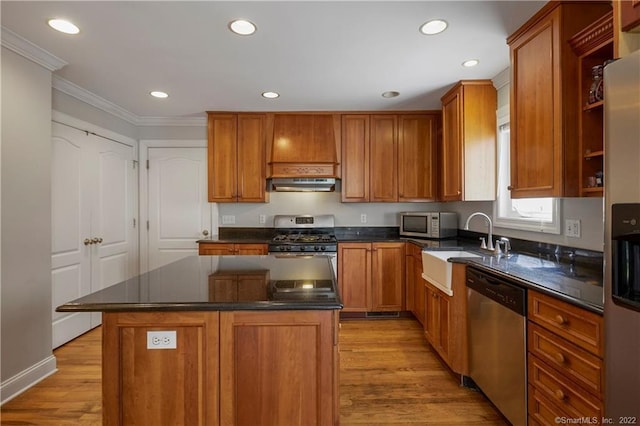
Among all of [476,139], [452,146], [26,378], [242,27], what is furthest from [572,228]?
[26,378]

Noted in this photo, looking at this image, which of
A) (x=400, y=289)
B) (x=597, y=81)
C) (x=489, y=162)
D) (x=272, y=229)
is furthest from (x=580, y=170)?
(x=272, y=229)

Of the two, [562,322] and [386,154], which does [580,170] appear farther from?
[386,154]

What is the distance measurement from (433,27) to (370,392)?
8.31ft

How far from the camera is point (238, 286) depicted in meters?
1.42

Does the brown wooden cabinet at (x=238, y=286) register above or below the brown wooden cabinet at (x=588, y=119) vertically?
below

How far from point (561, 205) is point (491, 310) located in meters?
0.96

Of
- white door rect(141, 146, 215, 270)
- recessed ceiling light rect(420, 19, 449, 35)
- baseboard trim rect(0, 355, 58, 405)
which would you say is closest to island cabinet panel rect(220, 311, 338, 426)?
recessed ceiling light rect(420, 19, 449, 35)

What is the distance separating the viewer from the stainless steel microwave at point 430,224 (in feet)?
11.0

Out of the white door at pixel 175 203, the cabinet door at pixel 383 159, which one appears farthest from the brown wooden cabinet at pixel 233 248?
the cabinet door at pixel 383 159

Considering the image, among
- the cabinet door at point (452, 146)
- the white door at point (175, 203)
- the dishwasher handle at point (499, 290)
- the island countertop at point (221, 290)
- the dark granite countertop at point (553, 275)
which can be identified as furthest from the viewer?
the white door at point (175, 203)

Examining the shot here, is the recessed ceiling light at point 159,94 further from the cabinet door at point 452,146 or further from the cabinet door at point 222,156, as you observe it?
the cabinet door at point 452,146

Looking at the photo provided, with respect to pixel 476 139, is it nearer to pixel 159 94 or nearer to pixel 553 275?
pixel 553 275

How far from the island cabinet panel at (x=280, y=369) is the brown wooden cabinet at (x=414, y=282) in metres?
2.08

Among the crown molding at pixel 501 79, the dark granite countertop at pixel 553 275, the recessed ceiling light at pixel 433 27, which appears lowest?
the dark granite countertop at pixel 553 275
